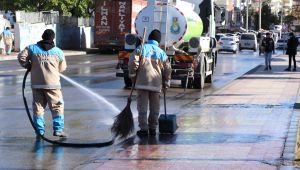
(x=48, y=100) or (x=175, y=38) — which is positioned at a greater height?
(x=175, y=38)

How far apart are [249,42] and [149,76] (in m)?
50.1

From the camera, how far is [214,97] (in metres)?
17.0

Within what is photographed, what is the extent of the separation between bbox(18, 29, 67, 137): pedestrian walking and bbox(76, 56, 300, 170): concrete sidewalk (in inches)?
49.5

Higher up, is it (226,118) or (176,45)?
(176,45)

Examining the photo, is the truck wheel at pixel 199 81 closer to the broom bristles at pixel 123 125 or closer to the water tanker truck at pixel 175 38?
the water tanker truck at pixel 175 38

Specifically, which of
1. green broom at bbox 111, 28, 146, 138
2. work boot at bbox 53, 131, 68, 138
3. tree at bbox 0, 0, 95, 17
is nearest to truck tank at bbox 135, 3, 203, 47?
green broom at bbox 111, 28, 146, 138

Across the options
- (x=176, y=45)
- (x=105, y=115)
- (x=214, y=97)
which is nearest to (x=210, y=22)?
(x=176, y=45)

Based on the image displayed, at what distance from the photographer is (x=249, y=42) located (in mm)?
59438

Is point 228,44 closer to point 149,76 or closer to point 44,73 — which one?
point 149,76

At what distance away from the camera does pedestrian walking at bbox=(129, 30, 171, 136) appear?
1036 cm

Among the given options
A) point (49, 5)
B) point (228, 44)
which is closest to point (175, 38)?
point (49, 5)

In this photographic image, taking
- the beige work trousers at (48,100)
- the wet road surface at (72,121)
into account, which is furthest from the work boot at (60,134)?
the beige work trousers at (48,100)

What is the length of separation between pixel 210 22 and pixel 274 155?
15.4 metres

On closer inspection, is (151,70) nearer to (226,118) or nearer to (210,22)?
(226,118)
